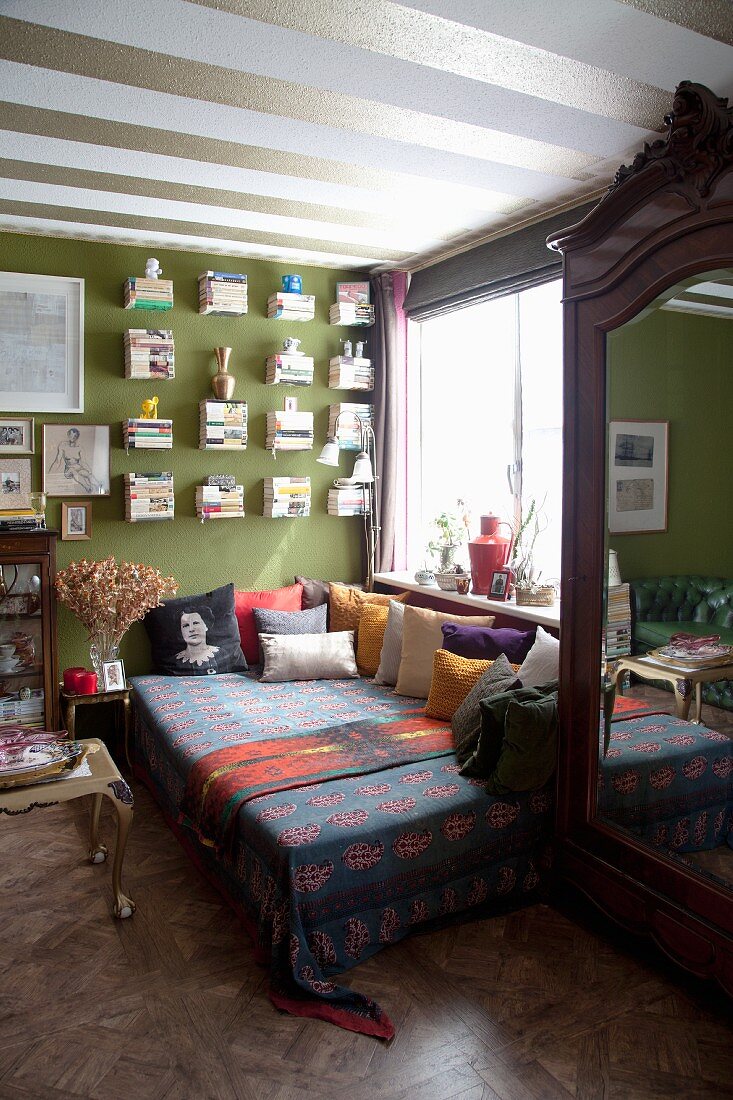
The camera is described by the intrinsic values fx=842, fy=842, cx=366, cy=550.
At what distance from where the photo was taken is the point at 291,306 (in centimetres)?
492

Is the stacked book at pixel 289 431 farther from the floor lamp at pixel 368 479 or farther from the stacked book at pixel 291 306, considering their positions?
the stacked book at pixel 291 306

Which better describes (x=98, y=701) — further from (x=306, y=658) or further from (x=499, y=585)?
(x=499, y=585)

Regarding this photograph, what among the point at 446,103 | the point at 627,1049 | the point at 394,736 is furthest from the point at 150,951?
the point at 446,103

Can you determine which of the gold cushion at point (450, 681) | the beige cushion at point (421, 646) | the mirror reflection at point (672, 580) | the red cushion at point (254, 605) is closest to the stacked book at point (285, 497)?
the red cushion at point (254, 605)

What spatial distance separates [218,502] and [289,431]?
61 cm

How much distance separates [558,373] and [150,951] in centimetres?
316

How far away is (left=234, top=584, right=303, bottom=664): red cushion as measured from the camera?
4871 millimetres

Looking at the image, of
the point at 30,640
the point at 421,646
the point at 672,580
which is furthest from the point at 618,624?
the point at 30,640

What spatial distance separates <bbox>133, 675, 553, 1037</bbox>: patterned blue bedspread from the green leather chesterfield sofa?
2.67 feet

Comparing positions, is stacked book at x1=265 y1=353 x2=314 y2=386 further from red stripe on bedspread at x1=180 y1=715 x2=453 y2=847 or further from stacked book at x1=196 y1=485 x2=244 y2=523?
red stripe on bedspread at x1=180 y1=715 x2=453 y2=847

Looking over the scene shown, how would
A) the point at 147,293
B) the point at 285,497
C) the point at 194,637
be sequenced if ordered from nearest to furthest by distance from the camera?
1. the point at 147,293
2. the point at 194,637
3. the point at 285,497

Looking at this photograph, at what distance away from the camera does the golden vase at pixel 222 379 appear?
4.78 metres

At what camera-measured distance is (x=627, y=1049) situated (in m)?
2.31

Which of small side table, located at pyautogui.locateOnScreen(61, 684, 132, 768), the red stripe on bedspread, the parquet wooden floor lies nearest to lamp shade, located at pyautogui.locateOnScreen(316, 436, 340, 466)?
small side table, located at pyautogui.locateOnScreen(61, 684, 132, 768)
